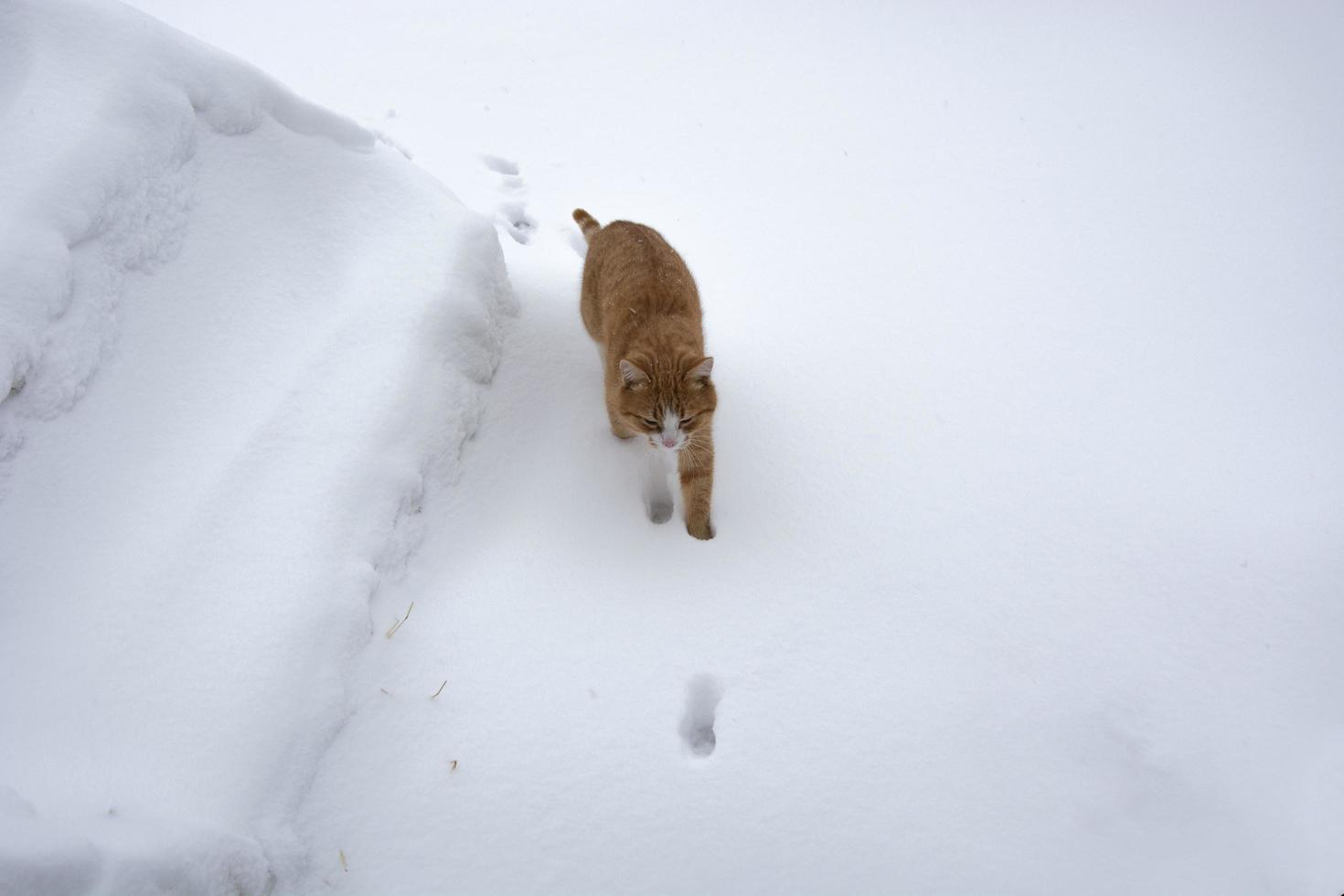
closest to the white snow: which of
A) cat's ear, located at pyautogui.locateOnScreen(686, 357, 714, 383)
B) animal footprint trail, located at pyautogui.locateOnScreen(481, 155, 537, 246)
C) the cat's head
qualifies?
animal footprint trail, located at pyautogui.locateOnScreen(481, 155, 537, 246)

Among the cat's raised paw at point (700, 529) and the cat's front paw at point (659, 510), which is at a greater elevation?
the cat's raised paw at point (700, 529)

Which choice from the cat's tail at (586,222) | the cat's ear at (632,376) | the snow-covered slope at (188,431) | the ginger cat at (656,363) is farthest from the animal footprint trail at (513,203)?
the cat's ear at (632,376)

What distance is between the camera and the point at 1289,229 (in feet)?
13.7

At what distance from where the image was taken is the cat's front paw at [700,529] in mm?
2645

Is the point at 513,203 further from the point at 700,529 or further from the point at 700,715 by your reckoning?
the point at 700,715

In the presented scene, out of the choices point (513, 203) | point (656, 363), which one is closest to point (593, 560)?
point (656, 363)

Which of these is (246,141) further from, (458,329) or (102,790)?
(102,790)

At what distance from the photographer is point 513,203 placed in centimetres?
430

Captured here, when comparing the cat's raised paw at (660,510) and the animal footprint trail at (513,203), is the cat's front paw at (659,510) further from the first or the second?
the animal footprint trail at (513,203)

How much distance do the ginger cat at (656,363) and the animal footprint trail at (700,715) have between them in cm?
64

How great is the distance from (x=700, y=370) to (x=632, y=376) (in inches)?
10.2

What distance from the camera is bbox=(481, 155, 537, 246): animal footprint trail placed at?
404cm

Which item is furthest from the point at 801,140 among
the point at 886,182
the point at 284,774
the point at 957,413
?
the point at 284,774

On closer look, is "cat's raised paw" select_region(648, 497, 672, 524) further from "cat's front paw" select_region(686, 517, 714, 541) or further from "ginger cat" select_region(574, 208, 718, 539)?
"cat's front paw" select_region(686, 517, 714, 541)
